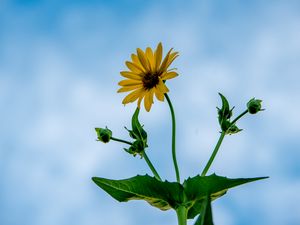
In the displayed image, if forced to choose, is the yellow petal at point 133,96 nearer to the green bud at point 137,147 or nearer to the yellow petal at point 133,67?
the yellow petal at point 133,67

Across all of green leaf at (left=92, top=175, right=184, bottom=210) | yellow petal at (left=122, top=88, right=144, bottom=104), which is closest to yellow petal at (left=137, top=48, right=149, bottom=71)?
yellow petal at (left=122, top=88, right=144, bottom=104)

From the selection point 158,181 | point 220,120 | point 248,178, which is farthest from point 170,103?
point 248,178

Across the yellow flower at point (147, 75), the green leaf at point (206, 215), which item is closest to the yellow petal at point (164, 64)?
the yellow flower at point (147, 75)

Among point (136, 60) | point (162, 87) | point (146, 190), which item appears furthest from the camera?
point (136, 60)

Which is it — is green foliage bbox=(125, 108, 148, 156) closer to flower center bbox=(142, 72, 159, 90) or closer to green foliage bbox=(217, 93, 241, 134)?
flower center bbox=(142, 72, 159, 90)

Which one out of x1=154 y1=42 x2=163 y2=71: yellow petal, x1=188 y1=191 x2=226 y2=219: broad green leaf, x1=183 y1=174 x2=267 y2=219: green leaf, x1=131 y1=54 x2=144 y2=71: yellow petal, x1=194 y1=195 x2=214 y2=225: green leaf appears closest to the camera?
x1=194 y1=195 x2=214 y2=225: green leaf

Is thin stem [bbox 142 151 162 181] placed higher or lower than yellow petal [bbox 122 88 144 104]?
lower

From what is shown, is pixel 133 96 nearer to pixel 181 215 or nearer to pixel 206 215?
pixel 181 215

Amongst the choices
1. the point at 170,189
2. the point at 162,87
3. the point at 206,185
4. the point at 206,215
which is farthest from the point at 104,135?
the point at 206,215

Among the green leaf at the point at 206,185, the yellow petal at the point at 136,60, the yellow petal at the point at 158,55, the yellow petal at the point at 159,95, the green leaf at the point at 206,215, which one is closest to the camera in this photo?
the green leaf at the point at 206,215
